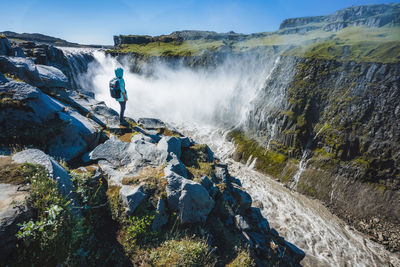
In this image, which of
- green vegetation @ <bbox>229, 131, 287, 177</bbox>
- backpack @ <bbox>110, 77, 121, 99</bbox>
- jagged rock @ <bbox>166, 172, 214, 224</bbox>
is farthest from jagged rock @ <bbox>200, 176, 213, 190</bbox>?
green vegetation @ <bbox>229, 131, 287, 177</bbox>

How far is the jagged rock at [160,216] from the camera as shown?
583 centimetres

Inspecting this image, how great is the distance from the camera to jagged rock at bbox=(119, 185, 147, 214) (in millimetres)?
5828

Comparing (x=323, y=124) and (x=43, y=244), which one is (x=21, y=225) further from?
(x=323, y=124)

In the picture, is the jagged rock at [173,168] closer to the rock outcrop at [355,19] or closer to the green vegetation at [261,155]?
the green vegetation at [261,155]

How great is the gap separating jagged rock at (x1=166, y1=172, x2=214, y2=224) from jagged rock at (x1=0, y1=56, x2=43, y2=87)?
458 inches

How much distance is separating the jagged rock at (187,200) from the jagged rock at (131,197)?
1030 millimetres

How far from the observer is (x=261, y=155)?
31250 millimetres

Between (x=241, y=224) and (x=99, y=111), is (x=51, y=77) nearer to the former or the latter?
(x=99, y=111)

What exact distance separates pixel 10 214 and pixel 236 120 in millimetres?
41168

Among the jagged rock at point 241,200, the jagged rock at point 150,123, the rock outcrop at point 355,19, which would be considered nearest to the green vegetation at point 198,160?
the jagged rock at point 241,200

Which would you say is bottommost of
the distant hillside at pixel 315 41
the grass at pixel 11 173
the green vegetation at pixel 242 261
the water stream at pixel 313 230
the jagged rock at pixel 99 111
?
the water stream at pixel 313 230

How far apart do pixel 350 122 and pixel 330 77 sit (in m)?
9.56

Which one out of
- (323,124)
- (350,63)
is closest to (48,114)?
(323,124)

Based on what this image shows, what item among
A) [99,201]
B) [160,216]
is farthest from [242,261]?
[99,201]
